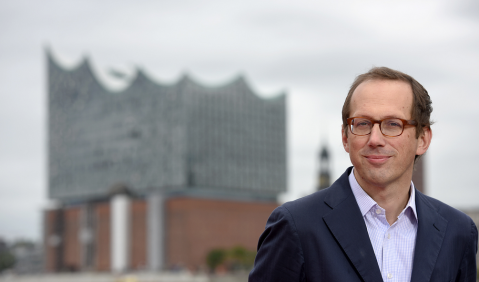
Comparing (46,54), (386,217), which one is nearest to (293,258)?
(386,217)

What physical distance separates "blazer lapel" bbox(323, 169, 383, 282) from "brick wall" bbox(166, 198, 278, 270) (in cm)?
6671

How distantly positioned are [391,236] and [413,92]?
21.3 inches

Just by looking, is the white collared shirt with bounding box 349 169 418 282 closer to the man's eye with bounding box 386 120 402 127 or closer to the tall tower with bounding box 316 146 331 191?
the man's eye with bounding box 386 120 402 127

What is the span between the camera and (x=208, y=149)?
71.8 meters

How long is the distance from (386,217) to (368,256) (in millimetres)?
219

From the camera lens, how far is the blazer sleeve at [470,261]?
7.89 ft

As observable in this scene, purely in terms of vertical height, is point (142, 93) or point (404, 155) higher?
point (142, 93)

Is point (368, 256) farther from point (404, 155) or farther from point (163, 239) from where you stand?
point (163, 239)

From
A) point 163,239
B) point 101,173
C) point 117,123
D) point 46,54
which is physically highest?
point 46,54

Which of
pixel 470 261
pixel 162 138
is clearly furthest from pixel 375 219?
pixel 162 138

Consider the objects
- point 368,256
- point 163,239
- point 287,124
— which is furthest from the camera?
point 287,124

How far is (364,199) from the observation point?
2.33 meters

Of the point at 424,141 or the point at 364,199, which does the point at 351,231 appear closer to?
the point at 364,199

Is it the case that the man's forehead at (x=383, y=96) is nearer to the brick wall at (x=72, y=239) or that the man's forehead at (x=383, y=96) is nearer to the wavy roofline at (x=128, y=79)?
the wavy roofline at (x=128, y=79)
